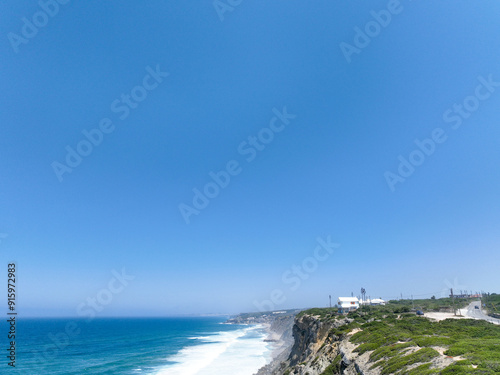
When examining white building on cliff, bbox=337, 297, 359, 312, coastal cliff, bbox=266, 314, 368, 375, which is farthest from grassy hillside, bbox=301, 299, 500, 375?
white building on cliff, bbox=337, 297, 359, 312

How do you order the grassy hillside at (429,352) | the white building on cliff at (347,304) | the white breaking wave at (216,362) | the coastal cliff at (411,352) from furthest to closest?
the white building on cliff at (347,304) < the white breaking wave at (216,362) < the coastal cliff at (411,352) < the grassy hillside at (429,352)

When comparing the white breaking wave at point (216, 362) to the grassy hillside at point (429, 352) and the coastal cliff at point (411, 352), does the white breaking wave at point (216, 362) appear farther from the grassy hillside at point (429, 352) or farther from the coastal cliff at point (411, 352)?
the grassy hillside at point (429, 352)

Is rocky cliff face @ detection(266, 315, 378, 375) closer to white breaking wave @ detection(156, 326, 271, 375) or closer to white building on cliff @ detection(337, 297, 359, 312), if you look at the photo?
white building on cliff @ detection(337, 297, 359, 312)

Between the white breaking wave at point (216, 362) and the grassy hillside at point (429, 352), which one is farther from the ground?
the grassy hillside at point (429, 352)

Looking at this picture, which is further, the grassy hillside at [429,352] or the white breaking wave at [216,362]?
the white breaking wave at [216,362]

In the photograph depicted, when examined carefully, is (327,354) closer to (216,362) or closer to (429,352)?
(429,352)

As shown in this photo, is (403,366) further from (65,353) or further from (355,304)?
(65,353)

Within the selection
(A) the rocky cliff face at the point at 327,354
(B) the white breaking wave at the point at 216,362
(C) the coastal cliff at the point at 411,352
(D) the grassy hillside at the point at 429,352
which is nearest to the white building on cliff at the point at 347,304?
(A) the rocky cliff face at the point at 327,354

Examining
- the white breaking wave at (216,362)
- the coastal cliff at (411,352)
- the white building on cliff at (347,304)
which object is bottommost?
the white breaking wave at (216,362)

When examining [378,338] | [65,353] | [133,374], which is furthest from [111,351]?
[378,338]

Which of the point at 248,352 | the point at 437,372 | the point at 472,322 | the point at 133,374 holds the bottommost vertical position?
the point at 248,352

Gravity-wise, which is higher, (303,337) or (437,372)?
(437,372)
